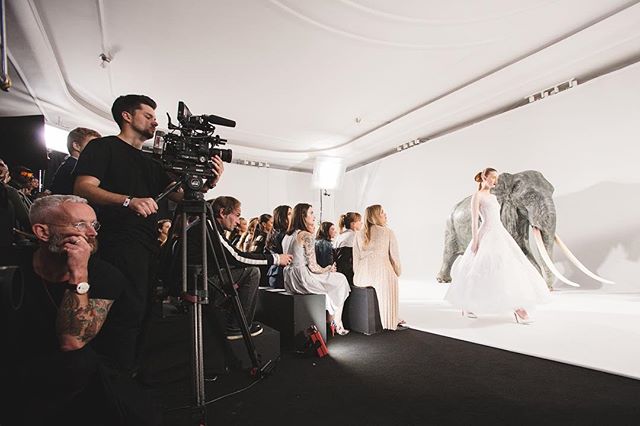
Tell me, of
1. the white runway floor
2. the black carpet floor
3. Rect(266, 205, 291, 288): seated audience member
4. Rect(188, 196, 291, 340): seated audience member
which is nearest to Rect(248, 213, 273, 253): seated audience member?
Rect(266, 205, 291, 288): seated audience member

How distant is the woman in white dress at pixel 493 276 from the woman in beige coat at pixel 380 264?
0.76m

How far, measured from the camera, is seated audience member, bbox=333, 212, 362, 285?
419 cm

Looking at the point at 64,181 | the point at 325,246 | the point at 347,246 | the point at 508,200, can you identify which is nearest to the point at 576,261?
the point at 508,200

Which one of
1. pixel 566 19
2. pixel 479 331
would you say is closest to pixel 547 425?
pixel 479 331

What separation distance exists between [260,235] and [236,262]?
2.48 metres

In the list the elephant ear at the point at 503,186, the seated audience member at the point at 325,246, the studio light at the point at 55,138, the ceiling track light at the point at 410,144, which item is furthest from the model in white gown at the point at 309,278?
the studio light at the point at 55,138

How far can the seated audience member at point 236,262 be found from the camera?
2014 mm

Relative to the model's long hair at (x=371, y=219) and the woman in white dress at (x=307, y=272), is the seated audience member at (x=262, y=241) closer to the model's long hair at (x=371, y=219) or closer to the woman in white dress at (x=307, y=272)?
the woman in white dress at (x=307, y=272)

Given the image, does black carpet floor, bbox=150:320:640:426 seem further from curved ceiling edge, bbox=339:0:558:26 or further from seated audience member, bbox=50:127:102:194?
curved ceiling edge, bbox=339:0:558:26

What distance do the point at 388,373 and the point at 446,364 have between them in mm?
493

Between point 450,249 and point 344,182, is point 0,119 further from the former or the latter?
point 344,182

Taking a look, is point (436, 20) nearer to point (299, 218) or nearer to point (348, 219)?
point (348, 219)

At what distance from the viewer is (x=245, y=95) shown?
5.34 m

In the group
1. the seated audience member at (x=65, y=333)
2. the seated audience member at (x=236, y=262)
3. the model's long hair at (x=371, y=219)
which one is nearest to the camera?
the seated audience member at (x=65, y=333)
